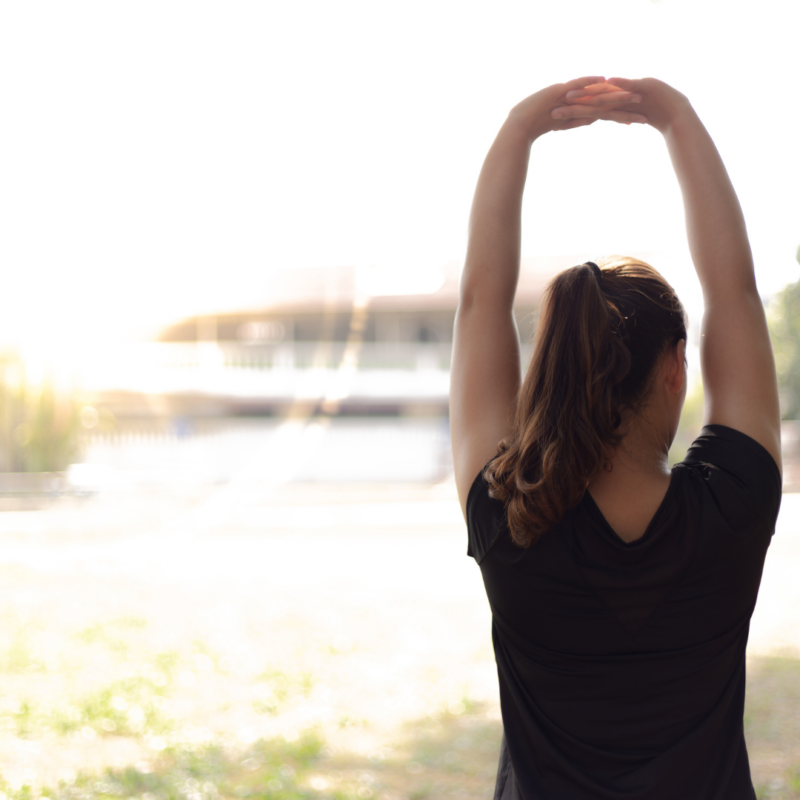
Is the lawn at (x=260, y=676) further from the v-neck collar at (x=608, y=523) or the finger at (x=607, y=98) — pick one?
the finger at (x=607, y=98)

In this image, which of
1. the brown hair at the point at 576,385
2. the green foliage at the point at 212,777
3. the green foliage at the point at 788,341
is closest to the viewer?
the brown hair at the point at 576,385

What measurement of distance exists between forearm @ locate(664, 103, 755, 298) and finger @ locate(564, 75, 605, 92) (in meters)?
0.12

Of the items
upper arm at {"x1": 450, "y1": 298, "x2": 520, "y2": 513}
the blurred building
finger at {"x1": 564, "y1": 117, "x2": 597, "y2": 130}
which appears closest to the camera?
upper arm at {"x1": 450, "y1": 298, "x2": 520, "y2": 513}

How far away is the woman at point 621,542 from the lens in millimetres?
778

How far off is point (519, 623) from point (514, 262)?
18.0 inches

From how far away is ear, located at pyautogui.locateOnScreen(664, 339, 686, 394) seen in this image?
859mm

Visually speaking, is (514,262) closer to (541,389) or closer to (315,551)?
(541,389)

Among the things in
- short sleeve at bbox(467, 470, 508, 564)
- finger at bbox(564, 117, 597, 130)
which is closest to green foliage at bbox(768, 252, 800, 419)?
finger at bbox(564, 117, 597, 130)

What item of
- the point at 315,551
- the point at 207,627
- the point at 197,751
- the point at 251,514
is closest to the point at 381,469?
the point at 251,514

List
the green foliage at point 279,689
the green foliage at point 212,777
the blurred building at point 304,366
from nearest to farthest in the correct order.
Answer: the green foliage at point 212,777 → the green foliage at point 279,689 → the blurred building at point 304,366

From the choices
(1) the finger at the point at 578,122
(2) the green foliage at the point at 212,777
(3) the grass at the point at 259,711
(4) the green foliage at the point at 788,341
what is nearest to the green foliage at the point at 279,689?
(3) the grass at the point at 259,711

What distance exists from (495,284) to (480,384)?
0.48 ft

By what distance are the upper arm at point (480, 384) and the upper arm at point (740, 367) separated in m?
Answer: 0.22

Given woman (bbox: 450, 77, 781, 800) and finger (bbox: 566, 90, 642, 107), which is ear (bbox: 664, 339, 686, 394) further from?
finger (bbox: 566, 90, 642, 107)
